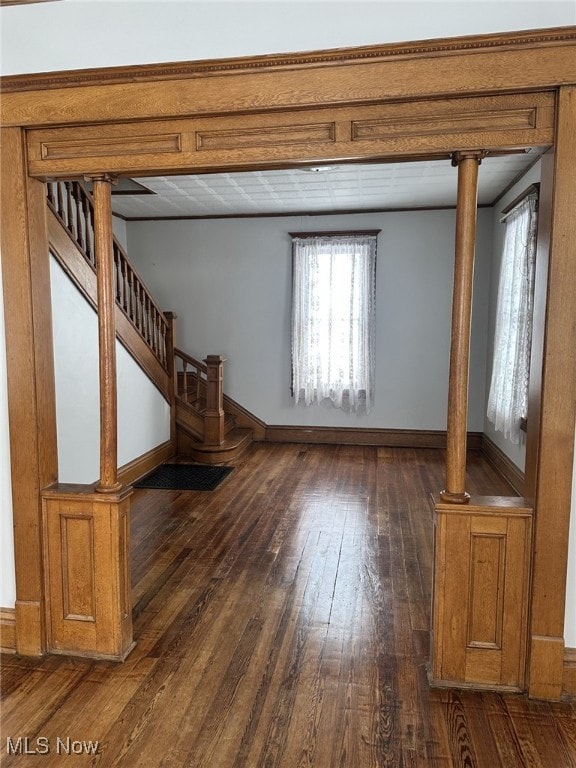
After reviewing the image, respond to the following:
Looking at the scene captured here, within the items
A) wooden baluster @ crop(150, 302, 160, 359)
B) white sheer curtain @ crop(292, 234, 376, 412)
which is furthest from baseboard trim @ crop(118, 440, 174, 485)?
white sheer curtain @ crop(292, 234, 376, 412)

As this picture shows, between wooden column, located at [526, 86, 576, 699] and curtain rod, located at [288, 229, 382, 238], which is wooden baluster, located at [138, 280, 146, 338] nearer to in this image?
curtain rod, located at [288, 229, 382, 238]

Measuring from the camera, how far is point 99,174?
2316 millimetres

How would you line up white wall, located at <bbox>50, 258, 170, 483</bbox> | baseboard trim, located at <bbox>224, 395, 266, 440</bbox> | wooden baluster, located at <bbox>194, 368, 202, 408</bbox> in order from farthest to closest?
baseboard trim, located at <bbox>224, 395, 266, 440</bbox> < wooden baluster, located at <bbox>194, 368, 202, 408</bbox> < white wall, located at <bbox>50, 258, 170, 483</bbox>

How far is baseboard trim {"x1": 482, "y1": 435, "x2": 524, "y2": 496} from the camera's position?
4775 millimetres

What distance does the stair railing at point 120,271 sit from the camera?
13.8ft

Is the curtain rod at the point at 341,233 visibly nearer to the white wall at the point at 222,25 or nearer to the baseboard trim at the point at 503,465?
the baseboard trim at the point at 503,465

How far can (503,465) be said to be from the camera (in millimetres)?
5340

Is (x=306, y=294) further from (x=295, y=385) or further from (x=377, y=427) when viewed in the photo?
(x=377, y=427)

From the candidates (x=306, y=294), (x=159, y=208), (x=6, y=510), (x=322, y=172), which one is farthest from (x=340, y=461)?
(x=6, y=510)

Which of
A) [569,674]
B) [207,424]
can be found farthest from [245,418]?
[569,674]

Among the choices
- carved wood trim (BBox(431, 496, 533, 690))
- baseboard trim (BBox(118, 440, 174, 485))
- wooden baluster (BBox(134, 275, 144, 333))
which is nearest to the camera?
carved wood trim (BBox(431, 496, 533, 690))

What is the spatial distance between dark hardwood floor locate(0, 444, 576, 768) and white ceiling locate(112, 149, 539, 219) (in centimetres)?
290

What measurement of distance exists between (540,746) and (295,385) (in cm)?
506

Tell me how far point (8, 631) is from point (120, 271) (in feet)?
11.1
